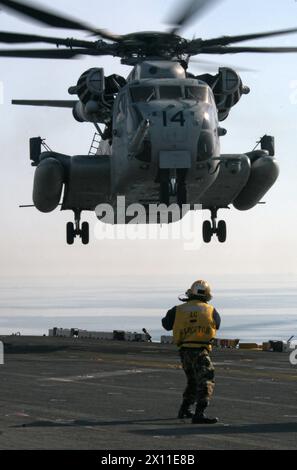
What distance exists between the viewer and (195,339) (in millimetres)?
13281

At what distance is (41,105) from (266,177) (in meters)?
9.78

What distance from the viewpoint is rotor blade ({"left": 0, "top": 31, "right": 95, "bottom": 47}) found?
25.2m

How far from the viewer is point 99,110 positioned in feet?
101

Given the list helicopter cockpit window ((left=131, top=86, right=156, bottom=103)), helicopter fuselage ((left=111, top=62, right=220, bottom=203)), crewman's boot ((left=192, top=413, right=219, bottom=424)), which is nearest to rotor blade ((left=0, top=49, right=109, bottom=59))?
helicopter fuselage ((left=111, top=62, right=220, bottom=203))

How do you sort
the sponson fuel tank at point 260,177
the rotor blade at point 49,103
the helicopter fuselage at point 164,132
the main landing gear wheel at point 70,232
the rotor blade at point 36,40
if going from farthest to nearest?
the main landing gear wheel at point 70,232 → the rotor blade at point 49,103 → the sponson fuel tank at point 260,177 → the helicopter fuselage at point 164,132 → the rotor blade at point 36,40

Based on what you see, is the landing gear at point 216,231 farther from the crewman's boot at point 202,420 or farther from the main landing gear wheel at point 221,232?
the crewman's boot at point 202,420

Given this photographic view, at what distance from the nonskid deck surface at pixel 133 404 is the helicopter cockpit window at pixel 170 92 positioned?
8196 millimetres

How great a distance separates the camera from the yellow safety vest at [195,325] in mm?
13289

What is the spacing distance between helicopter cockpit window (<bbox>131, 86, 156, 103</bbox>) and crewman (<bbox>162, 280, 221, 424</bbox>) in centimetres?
1535

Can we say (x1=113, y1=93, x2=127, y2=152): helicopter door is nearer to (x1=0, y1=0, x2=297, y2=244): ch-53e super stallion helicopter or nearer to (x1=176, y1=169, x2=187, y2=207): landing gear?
(x1=0, y1=0, x2=297, y2=244): ch-53e super stallion helicopter

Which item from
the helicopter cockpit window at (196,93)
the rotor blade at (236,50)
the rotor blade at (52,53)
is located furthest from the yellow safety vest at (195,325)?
the rotor blade at (236,50)

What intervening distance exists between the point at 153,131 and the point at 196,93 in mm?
2226

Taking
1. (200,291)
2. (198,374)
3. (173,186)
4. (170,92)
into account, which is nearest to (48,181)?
(173,186)
